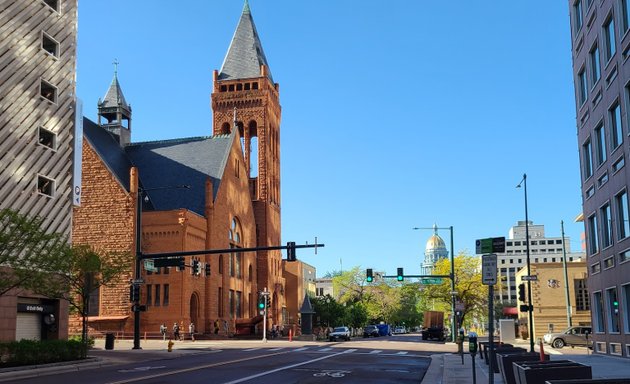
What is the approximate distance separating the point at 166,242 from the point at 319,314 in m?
36.0

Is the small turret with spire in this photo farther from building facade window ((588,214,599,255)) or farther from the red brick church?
building facade window ((588,214,599,255))

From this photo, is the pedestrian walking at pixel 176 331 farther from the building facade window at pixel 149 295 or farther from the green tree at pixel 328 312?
the green tree at pixel 328 312

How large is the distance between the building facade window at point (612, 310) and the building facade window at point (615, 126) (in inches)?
267

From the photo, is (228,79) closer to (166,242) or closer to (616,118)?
(166,242)

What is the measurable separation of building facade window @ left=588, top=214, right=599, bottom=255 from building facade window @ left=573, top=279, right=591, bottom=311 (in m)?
Result: 26.2

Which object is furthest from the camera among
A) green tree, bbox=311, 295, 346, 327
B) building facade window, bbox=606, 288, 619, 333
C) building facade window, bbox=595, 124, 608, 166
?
green tree, bbox=311, 295, 346, 327

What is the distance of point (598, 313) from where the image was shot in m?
34.7

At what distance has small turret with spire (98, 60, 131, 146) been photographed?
7731cm

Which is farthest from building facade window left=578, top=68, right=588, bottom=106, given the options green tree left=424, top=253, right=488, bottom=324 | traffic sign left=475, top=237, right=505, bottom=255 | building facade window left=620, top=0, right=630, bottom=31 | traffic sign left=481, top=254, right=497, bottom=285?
green tree left=424, top=253, right=488, bottom=324

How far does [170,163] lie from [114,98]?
41.8ft

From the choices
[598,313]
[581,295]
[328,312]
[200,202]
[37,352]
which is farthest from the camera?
[328,312]

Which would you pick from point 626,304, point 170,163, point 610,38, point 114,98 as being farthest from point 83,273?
point 114,98

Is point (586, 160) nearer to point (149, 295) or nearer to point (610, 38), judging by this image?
point (610, 38)

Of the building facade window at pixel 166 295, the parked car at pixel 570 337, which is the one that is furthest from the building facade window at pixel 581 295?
the building facade window at pixel 166 295
